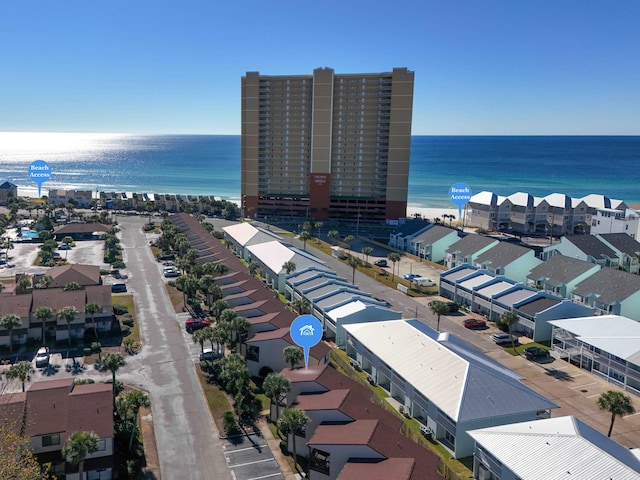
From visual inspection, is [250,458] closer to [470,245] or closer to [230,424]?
[230,424]

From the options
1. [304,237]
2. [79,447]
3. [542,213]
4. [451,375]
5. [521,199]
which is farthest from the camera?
[521,199]

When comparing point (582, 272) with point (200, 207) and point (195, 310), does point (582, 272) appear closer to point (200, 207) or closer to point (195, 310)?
point (195, 310)

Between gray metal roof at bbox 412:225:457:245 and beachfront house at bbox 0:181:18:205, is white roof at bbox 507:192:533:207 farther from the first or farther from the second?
beachfront house at bbox 0:181:18:205

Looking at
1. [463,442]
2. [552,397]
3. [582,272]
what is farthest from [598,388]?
[582,272]

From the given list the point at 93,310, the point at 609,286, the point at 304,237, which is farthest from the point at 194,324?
the point at 609,286

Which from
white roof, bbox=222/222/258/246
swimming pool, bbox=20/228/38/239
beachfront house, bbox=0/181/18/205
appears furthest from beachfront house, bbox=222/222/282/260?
beachfront house, bbox=0/181/18/205

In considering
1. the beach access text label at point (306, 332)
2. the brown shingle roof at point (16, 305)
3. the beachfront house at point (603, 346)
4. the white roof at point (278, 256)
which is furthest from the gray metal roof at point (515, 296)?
the brown shingle roof at point (16, 305)

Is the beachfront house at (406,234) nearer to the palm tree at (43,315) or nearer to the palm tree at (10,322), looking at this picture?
the palm tree at (43,315)
